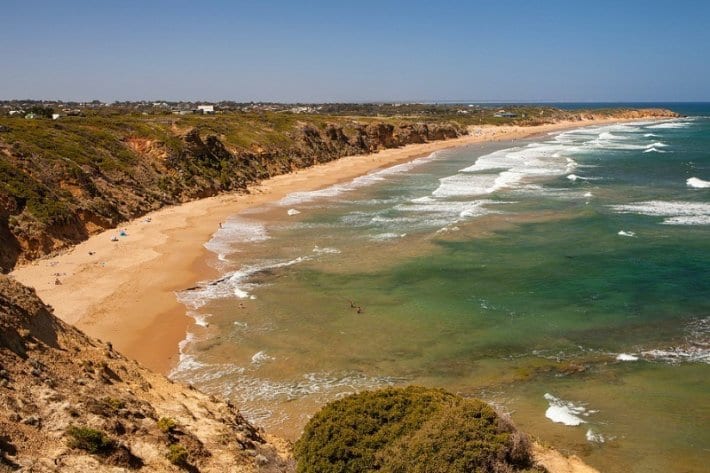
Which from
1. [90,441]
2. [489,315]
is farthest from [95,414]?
[489,315]

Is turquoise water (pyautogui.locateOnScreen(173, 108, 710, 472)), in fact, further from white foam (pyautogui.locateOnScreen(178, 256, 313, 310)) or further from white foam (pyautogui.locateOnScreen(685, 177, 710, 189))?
white foam (pyautogui.locateOnScreen(685, 177, 710, 189))

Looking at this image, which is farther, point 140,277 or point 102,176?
point 102,176

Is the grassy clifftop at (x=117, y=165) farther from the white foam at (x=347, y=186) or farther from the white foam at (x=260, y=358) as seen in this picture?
the white foam at (x=260, y=358)

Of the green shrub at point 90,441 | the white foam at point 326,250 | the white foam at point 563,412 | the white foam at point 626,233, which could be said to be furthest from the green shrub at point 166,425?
the white foam at point 626,233

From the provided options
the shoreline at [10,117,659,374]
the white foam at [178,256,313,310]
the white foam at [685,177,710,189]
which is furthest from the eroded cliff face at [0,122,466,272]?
the white foam at [685,177,710,189]

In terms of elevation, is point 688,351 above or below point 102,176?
below

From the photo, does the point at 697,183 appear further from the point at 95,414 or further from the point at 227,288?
the point at 95,414

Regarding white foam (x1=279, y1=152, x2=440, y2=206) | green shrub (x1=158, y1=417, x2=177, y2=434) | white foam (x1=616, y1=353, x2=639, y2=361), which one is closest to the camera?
green shrub (x1=158, y1=417, x2=177, y2=434)

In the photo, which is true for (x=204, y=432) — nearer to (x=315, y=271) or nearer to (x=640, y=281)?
(x=315, y=271)
